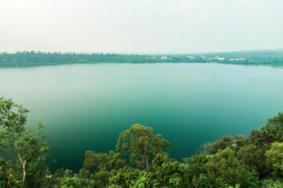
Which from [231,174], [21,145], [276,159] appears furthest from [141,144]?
[276,159]

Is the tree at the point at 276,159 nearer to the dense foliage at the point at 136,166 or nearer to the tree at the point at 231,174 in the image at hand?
the dense foliage at the point at 136,166

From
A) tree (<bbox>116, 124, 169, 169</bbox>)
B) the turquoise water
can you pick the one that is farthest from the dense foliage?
the turquoise water

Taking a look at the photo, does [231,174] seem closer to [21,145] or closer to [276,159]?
→ [276,159]

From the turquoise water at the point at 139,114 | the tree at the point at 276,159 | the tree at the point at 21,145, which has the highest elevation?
the tree at the point at 21,145

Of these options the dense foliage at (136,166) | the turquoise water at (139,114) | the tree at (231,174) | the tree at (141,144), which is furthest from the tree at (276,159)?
the turquoise water at (139,114)

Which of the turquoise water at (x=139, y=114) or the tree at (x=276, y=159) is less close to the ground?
the tree at (x=276, y=159)

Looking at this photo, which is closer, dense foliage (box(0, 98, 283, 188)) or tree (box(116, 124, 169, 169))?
dense foliage (box(0, 98, 283, 188))

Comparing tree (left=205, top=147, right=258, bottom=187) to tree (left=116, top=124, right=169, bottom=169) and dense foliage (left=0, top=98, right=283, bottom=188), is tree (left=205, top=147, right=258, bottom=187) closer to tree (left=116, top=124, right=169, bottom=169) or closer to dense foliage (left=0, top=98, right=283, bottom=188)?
dense foliage (left=0, top=98, right=283, bottom=188)
